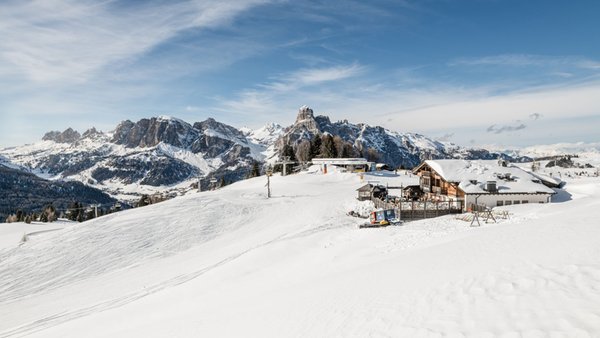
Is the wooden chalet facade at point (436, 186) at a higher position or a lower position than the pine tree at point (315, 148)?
lower

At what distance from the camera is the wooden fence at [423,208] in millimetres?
41875

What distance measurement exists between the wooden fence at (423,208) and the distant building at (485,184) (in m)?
1.68

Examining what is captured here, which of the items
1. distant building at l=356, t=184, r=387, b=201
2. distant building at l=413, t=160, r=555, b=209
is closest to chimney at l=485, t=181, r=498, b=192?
distant building at l=413, t=160, r=555, b=209

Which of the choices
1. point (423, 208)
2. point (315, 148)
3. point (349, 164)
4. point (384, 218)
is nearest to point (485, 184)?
point (423, 208)

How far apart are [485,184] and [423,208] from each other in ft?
34.1

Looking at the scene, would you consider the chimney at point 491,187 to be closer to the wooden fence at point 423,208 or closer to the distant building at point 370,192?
the wooden fence at point 423,208

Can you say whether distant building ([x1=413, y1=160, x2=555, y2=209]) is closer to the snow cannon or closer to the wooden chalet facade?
the wooden chalet facade

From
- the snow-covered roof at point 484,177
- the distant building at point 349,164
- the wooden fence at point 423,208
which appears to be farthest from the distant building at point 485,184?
the distant building at point 349,164

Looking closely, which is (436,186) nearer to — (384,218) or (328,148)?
(384,218)

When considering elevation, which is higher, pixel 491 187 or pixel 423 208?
pixel 491 187

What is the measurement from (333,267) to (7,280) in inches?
1021

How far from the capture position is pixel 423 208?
43.2 m

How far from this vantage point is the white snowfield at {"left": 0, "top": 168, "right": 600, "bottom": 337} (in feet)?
34.2

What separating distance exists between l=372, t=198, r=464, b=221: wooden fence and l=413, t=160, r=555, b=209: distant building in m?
1.68
